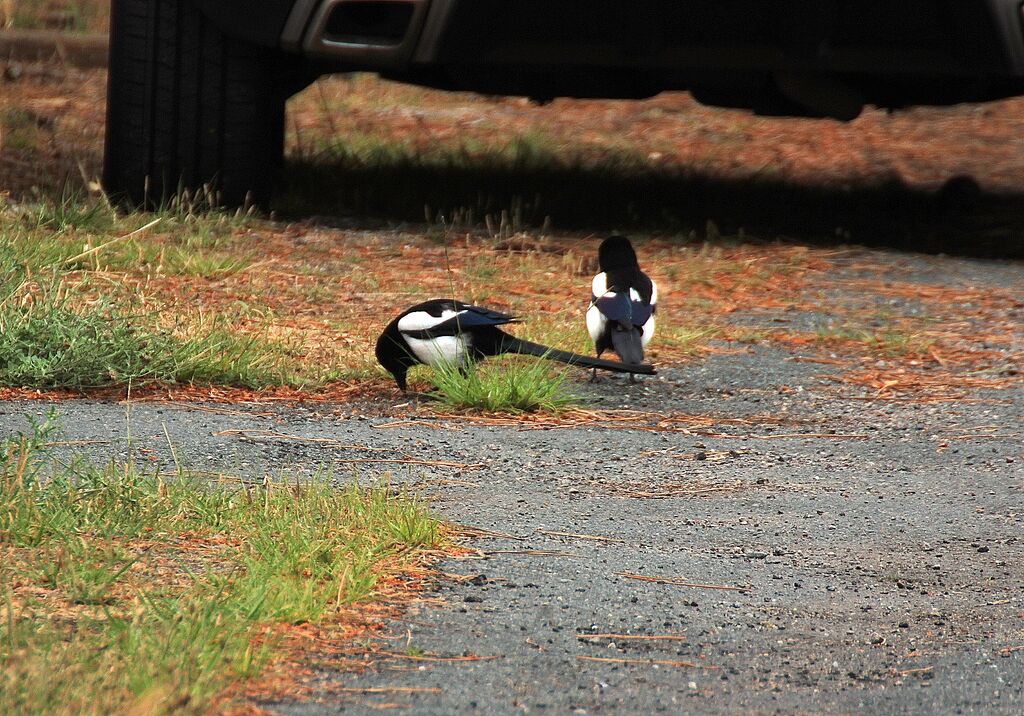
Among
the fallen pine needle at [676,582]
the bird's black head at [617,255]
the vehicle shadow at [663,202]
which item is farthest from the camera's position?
the vehicle shadow at [663,202]

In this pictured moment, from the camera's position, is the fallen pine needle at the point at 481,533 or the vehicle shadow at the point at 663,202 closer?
the fallen pine needle at the point at 481,533

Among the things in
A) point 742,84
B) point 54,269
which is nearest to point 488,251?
point 742,84

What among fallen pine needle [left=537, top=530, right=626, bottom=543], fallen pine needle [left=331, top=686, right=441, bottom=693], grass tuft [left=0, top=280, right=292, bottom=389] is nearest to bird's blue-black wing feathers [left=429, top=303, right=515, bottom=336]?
grass tuft [left=0, top=280, right=292, bottom=389]

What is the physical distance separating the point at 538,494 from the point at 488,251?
3132mm

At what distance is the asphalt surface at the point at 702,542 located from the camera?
2434 mm

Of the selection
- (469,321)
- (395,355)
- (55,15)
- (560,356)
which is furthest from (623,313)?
(55,15)

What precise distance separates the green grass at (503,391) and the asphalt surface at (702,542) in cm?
17

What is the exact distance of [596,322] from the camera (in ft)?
15.8

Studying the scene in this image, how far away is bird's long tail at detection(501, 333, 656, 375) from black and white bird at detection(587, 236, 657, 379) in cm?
6

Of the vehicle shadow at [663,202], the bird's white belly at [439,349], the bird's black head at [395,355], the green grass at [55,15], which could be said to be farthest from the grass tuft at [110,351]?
the green grass at [55,15]

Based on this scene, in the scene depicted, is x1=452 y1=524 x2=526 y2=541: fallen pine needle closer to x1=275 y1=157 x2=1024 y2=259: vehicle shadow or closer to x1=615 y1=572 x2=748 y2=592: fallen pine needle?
x1=615 y1=572 x2=748 y2=592: fallen pine needle

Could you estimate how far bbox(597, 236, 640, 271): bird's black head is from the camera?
5141 mm

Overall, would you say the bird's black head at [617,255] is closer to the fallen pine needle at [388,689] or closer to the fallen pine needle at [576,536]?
the fallen pine needle at [576,536]

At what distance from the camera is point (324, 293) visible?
564 cm
